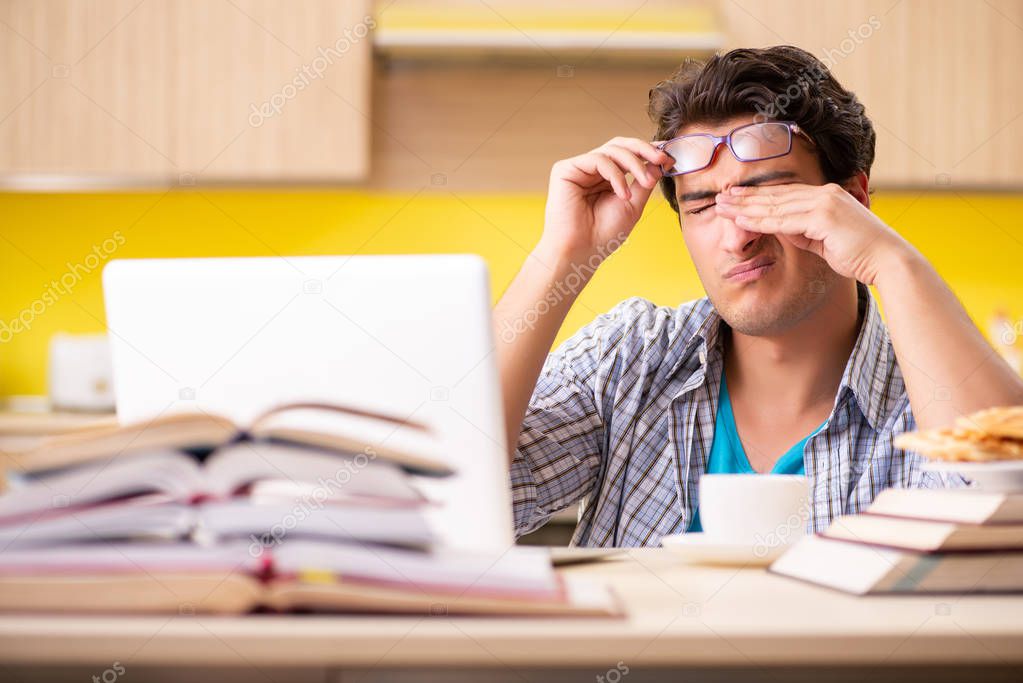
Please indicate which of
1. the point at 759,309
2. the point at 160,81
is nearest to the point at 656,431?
the point at 759,309

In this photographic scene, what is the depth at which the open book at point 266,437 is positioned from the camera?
1.84 feet

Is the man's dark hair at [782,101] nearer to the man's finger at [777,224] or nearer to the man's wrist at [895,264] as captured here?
the man's finger at [777,224]

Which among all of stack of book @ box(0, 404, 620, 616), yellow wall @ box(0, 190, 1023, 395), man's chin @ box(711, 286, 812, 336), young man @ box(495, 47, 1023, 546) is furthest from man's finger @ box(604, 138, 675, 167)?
yellow wall @ box(0, 190, 1023, 395)

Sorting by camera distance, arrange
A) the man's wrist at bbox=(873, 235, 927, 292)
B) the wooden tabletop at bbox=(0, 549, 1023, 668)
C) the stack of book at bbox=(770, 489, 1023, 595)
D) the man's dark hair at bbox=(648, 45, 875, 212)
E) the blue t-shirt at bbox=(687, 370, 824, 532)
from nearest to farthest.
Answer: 1. the wooden tabletop at bbox=(0, 549, 1023, 668)
2. the stack of book at bbox=(770, 489, 1023, 595)
3. the man's wrist at bbox=(873, 235, 927, 292)
4. the blue t-shirt at bbox=(687, 370, 824, 532)
5. the man's dark hair at bbox=(648, 45, 875, 212)

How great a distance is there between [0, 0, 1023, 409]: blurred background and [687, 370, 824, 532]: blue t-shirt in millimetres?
1438

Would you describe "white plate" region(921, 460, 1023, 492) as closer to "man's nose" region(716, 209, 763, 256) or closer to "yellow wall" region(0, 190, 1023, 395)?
"man's nose" region(716, 209, 763, 256)

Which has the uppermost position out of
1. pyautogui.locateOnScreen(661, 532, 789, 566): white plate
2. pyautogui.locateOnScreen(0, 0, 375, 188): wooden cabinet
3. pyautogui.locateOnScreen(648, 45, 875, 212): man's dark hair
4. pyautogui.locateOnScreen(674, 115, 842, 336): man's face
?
pyautogui.locateOnScreen(0, 0, 375, 188): wooden cabinet

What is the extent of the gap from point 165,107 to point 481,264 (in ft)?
7.34

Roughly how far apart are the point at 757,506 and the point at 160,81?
2.31m

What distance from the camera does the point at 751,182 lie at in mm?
1454

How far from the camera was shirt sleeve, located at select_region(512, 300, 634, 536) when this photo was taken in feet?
4.57

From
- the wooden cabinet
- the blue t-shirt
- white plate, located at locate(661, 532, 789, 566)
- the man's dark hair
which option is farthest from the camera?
the wooden cabinet

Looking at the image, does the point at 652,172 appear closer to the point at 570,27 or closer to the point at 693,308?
the point at 693,308

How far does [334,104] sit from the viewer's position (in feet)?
8.93
